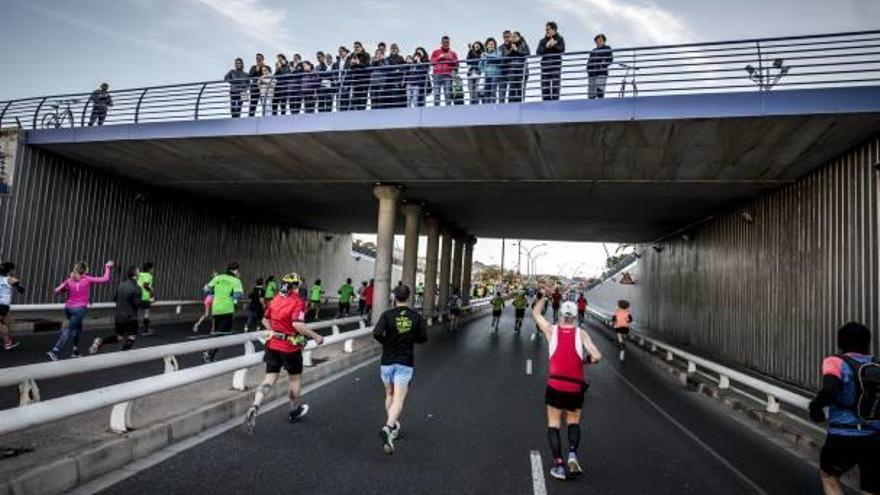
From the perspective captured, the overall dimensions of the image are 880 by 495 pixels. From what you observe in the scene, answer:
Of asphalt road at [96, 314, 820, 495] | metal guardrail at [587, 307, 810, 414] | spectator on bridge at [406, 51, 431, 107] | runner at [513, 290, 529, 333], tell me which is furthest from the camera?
runner at [513, 290, 529, 333]

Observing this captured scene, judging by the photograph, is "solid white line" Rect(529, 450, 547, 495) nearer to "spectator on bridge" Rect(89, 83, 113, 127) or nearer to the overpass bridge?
the overpass bridge

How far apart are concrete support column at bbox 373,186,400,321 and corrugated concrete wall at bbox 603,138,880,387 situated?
1192 centimetres

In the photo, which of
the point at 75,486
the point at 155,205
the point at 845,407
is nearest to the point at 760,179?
the point at 845,407

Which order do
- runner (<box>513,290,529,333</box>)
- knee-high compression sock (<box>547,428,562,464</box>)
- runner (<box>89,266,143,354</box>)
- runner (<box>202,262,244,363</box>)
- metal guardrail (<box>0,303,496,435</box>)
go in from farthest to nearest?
runner (<box>513,290,529,333</box>) → runner (<box>202,262,244,363</box>) → runner (<box>89,266,143,354</box>) → knee-high compression sock (<box>547,428,562,464</box>) → metal guardrail (<box>0,303,496,435</box>)

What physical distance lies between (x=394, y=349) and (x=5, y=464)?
364 centimetres

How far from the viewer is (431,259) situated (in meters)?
29.8

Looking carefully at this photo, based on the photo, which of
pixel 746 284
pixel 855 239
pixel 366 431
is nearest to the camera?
pixel 366 431

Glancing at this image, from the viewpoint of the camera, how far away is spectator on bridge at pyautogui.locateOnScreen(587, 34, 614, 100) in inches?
504

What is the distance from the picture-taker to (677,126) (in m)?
12.3

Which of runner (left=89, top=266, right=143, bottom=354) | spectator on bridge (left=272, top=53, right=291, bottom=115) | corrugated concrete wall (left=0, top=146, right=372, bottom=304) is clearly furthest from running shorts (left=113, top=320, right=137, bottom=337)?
corrugated concrete wall (left=0, top=146, right=372, bottom=304)

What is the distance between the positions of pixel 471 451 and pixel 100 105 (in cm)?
1670

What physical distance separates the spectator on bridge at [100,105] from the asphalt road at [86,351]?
21.6 ft

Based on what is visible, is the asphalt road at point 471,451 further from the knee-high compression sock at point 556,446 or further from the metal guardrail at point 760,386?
the metal guardrail at point 760,386

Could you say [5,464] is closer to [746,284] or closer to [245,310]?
[746,284]
